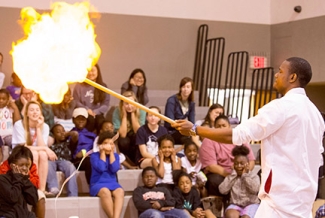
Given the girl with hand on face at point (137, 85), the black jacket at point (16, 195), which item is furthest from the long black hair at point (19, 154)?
the girl with hand on face at point (137, 85)

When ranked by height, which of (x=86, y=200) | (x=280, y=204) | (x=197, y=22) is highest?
(x=197, y=22)

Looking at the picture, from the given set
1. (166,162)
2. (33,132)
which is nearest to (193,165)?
(166,162)

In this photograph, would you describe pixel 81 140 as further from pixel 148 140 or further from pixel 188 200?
pixel 188 200

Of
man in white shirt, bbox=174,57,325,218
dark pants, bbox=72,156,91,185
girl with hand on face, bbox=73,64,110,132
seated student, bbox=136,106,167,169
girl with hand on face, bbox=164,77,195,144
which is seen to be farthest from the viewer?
girl with hand on face, bbox=164,77,195,144

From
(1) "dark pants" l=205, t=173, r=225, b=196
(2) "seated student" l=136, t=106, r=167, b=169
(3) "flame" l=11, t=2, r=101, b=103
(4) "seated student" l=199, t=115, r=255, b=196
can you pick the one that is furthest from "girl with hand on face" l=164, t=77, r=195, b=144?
(3) "flame" l=11, t=2, r=101, b=103

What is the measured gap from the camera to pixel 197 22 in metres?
12.5

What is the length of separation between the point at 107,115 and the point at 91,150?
1.83 metres

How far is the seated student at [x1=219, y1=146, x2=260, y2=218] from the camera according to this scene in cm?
848

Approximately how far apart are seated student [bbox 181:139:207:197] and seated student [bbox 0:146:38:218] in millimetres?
2371

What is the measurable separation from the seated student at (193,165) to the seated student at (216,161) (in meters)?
0.08

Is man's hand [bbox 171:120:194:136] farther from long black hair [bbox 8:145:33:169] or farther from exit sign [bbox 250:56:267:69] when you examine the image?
exit sign [bbox 250:56:267:69]

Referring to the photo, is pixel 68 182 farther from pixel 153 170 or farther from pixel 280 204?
pixel 280 204

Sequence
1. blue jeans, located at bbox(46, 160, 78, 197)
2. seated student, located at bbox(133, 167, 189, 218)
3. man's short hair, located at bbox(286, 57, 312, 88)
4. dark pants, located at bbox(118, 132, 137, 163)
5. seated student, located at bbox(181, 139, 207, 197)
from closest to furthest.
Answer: man's short hair, located at bbox(286, 57, 312, 88) < seated student, located at bbox(133, 167, 189, 218) < blue jeans, located at bbox(46, 160, 78, 197) < seated student, located at bbox(181, 139, 207, 197) < dark pants, located at bbox(118, 132, 137, 163)

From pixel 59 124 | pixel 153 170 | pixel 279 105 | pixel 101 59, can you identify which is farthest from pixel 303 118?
pixel 101 59
